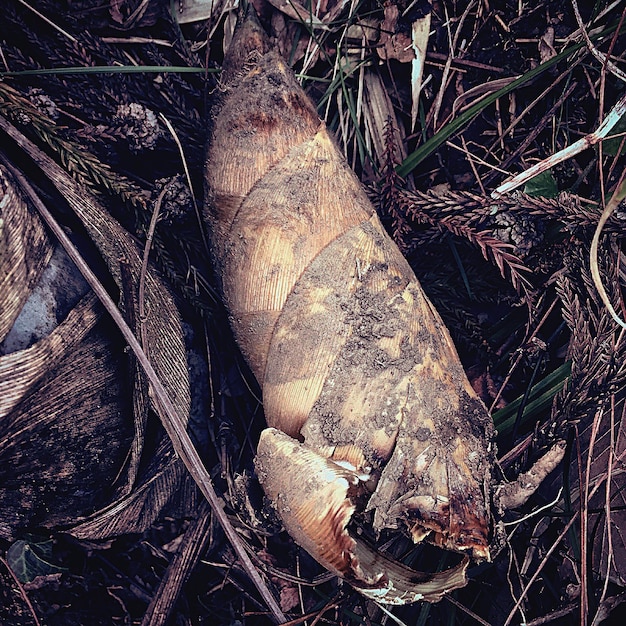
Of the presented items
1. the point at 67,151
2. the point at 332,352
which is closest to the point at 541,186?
the point at 332,352

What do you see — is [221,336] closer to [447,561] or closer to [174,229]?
[174,229]

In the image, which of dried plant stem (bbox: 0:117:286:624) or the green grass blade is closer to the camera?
dried plant stem (bbox: 0:117:286:624)

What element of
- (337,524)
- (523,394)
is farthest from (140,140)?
(523,394)

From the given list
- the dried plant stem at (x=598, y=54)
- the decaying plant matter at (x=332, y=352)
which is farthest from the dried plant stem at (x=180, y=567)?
the dried plant stem at (x=598, y=54)

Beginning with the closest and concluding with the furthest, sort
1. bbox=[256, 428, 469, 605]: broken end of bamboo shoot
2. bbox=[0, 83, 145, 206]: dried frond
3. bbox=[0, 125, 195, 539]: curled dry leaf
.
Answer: bbox=[256, 428, 469, 605]: broken end of bamboo shoot < bbox=[0, 125, 195, 539]: curled dry leaf < bbox=[0, 83, 145, 206]: dried frond

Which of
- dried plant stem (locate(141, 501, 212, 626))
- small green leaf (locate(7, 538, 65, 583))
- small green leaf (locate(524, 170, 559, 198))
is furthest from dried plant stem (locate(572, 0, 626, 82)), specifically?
small green leaf (locate(7, 538, 65, 583))

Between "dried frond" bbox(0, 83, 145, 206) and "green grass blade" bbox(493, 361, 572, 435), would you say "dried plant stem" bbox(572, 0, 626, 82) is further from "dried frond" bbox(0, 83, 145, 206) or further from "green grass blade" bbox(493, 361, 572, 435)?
"dried frond" bbox(0, 83, 145, 206)

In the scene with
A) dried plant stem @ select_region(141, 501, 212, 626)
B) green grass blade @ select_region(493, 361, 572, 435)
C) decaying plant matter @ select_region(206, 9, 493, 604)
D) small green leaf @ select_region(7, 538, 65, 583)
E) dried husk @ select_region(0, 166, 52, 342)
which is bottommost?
dried plant stem @ select_region(141, 501, 212, 626)
